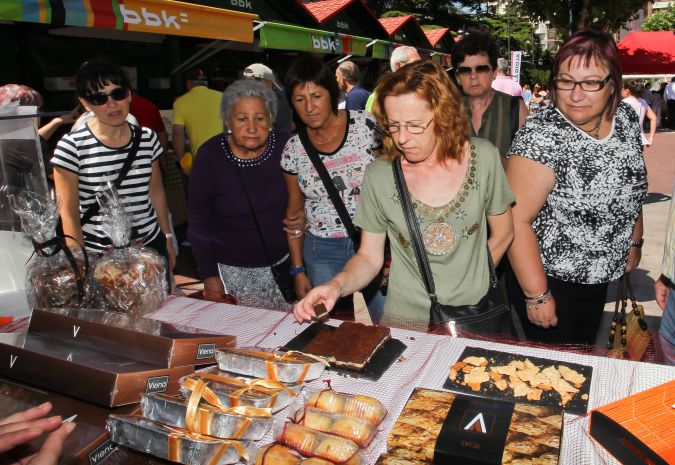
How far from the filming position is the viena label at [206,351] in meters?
1.70

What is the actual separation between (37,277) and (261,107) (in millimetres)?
1389

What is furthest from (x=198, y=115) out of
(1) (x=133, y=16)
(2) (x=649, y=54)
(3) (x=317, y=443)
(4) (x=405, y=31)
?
(2) (x=649, y=54)

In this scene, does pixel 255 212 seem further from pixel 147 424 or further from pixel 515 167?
pixel 147 424

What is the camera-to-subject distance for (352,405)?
1467 millimetres

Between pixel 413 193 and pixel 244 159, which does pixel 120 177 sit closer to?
pixel 244 159

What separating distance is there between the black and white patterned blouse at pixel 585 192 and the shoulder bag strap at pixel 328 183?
0.97 m

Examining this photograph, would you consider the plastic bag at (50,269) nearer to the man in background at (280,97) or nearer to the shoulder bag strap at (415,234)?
the shoulder bag strap at (415,234)

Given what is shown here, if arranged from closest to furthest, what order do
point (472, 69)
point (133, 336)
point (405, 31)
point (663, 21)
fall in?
1. point (133, 336)
2. point (472, 69)
3. point (405, 31)
4. point (663, 21)

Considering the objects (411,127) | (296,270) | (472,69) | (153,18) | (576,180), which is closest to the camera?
(411,127)

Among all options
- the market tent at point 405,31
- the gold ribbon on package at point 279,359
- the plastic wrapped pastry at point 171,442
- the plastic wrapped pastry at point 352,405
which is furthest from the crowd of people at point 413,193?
the market tent at point 405,31

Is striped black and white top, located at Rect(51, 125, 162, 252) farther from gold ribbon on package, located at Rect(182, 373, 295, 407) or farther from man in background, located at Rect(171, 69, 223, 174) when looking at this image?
man in background, located at Rect(171, 69, 223, 174)

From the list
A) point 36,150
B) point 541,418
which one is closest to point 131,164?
point 36,150

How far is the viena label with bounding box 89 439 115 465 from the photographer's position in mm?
1346

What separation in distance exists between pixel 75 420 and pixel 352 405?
2.38ft
